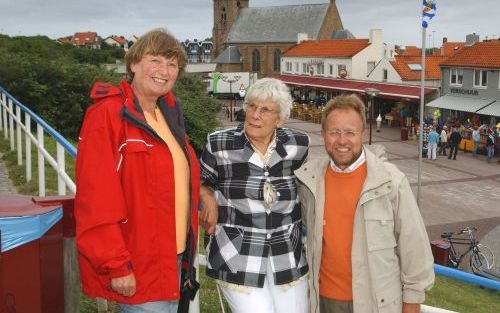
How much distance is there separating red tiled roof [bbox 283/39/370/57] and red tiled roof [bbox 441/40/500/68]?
44.0ft

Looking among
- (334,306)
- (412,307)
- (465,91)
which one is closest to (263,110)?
(334,306)

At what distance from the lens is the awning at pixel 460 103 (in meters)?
30.4

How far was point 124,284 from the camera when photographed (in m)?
2.21

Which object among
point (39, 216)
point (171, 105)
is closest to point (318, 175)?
point (171, 105)

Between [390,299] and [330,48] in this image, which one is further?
[330,48]

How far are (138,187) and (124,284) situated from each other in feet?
1.35

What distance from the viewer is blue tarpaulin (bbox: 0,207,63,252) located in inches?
87.4

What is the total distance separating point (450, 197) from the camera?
19734mm

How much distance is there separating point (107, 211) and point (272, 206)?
92cm

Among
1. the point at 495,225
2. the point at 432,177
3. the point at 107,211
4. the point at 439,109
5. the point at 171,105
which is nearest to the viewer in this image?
the point at 107,211

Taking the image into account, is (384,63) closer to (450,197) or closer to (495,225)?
(450,197)

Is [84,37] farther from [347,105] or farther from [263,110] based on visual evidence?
[347,105]

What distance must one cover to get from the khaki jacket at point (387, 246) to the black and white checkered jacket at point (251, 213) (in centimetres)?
24

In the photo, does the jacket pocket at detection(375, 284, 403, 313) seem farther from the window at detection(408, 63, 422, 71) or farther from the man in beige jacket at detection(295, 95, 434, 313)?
the window at detection(408, 63, 422, 71)
